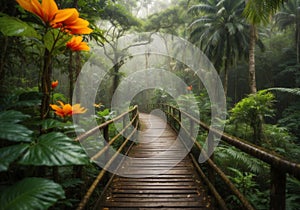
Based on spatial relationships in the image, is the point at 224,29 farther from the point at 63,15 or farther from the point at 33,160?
the point at 33,160

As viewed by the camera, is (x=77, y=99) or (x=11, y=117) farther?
(x=77, y=99)

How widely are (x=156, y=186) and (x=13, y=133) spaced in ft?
9.26

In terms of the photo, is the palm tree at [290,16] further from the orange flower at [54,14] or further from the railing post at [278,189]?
the orange flower at [54,14]

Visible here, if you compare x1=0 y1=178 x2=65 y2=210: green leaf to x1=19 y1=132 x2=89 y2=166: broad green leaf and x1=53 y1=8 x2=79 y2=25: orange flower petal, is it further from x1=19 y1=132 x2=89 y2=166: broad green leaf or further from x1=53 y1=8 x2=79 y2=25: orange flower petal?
x1=53 y1=8 x2=79 y2=25: orange flower petal

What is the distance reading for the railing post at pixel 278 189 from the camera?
152cm

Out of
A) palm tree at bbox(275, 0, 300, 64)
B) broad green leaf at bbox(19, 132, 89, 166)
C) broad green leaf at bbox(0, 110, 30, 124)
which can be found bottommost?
broad green leaf at bbox(19, 132, 89, 166)

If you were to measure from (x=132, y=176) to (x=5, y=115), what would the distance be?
121 inches

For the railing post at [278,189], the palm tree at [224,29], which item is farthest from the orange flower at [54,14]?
the palm tree at [224,29]

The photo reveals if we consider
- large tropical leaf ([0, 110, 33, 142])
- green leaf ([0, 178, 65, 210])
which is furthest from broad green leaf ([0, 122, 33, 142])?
green leaf ([0, 178, 65, 210])

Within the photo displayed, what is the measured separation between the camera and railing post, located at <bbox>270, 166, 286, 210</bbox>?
1.52 metres

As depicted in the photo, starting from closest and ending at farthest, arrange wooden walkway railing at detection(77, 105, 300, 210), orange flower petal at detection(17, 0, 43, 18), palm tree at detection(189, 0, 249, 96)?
1. orange flower petal at detection(17, 0, 43, 18)
2. wooden walkway railing at detection(77, 105, 300, 210)
3. palm tree at detection(189, 0, 249, 96)

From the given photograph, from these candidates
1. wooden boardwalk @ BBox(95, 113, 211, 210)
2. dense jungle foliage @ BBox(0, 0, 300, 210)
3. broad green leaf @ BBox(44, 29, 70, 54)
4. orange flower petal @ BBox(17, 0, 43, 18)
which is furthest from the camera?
wooden boardwalk @ BBox(95, 113, 211, 210)

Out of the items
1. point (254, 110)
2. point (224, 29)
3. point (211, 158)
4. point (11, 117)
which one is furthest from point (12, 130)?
point (224, 29)

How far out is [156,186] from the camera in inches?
140
